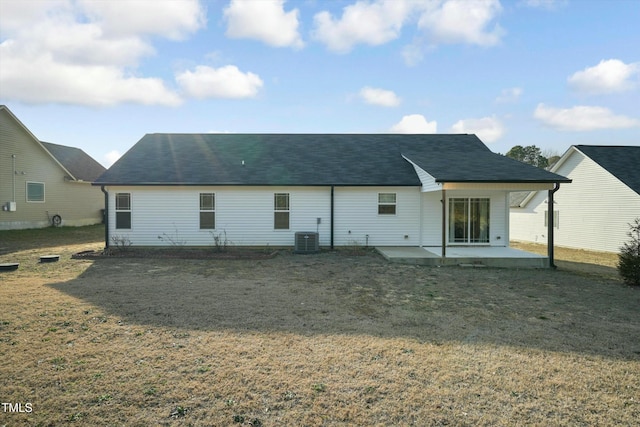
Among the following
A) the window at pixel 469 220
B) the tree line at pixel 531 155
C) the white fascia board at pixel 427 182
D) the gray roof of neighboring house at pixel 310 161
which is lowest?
the window at pixel 469 220

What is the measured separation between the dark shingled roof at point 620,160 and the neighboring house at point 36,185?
30739 millimetres

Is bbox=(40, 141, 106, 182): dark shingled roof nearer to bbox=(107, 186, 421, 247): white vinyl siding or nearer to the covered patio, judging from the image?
bbox=(107, 186, 421, 247): white vinyl siding

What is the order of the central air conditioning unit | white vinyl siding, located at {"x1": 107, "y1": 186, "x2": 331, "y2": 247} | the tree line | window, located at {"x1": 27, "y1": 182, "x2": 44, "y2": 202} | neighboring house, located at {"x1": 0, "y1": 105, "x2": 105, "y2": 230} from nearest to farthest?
the central air conditioning unit
white vinyl siding, located at {"x1": 107, "y1": 186, "x2": 331, "y2": 247}
neighboring house, located at {"x1": 0, "y1": 105, "x2": 105, "y2": 230}
window, located at {"x1": 27, "y1": 182, "x2": 44, "y2": 202}
the tree line

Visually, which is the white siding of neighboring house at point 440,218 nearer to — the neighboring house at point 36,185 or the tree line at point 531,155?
the neighboring house at point 36,185

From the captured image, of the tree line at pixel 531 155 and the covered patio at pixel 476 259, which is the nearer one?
the covered patio at pixel 476 259

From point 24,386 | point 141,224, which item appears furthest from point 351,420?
point 141,224

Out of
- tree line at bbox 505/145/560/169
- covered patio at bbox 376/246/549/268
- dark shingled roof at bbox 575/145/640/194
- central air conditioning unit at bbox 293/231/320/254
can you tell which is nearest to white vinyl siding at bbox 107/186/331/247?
central air conditioning unit at bbox 293/231/320/254

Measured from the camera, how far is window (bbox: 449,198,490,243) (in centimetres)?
1465

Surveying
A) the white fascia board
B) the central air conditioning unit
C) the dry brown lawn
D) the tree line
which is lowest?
the dry brown lawn

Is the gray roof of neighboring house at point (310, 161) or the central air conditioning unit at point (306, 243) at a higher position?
the gray roof of neighboring house at point (310, 161)

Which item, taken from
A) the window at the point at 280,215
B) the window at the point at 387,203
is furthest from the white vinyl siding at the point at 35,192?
the window at the point at 387,203

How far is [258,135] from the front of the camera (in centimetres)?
1905

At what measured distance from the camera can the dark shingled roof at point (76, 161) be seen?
26888 mm

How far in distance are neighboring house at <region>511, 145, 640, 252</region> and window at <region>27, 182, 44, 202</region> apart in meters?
30.0
